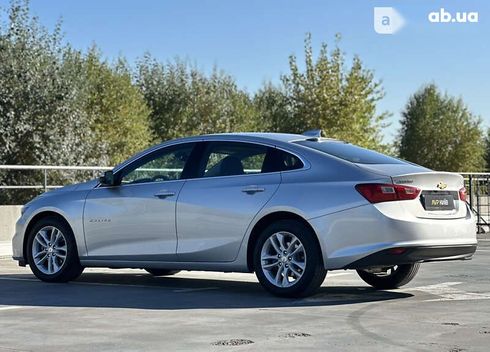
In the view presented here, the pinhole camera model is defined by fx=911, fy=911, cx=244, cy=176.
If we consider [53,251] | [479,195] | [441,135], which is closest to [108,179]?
[53,251]

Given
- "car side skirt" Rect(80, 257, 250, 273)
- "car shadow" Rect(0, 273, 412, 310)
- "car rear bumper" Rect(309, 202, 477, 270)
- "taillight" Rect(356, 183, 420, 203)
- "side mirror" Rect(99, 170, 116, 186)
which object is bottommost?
"car shadow" Rect(0, 273, 412, 310)

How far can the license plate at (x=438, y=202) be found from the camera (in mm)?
8156

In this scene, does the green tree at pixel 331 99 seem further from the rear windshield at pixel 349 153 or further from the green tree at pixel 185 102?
the rear windshield at pixel 349 153

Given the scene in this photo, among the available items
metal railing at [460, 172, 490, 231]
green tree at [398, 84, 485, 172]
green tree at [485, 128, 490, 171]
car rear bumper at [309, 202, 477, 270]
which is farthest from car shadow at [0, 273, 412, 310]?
green tree at [485, 128, 490, 171]

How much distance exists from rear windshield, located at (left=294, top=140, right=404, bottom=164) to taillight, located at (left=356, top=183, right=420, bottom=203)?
53 centimetres

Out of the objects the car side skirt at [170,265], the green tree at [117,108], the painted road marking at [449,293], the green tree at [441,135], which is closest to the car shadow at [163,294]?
the car side skirt at [170,265]

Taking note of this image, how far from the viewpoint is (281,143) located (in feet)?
28.9

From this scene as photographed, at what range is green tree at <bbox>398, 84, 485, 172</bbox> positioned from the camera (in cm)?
6153

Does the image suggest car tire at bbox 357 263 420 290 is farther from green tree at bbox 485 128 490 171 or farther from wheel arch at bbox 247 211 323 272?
green tree at bbox 485 128 490 171

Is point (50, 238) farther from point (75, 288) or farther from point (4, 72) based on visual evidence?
point (4, 72)

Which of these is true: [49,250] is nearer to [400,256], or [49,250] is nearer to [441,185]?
[400,256]

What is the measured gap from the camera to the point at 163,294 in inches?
347

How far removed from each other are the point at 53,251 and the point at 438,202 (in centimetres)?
433

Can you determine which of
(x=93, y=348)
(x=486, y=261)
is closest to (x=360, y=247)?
(x=93, y=348)
